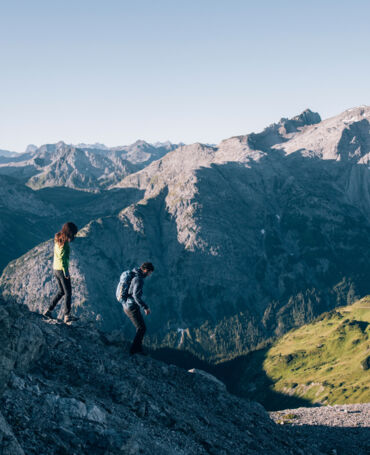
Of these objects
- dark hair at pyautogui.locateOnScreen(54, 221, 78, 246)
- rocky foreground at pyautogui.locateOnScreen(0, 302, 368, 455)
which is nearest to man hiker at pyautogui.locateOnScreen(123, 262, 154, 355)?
rocky foreground at pyautogui.locateOnScreen(0, 302, 368, 455)

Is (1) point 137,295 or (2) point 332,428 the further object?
(2) point 332,428

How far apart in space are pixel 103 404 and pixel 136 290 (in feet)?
25.8

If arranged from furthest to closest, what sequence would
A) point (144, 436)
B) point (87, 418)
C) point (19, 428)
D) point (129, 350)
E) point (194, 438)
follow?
point (129, 350) < point (194, 438) < point (144, 436) < point (87, 418) < point (19, 428)

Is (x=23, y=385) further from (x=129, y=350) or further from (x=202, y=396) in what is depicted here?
(x=202, y=396)

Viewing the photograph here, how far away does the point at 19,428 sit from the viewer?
14805 mm

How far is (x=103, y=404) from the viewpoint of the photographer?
20438 mm

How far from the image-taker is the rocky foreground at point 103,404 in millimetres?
15875

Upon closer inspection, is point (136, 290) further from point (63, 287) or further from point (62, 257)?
point (63, 287)

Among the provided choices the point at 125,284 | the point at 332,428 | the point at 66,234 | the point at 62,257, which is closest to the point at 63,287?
the point at 62,257

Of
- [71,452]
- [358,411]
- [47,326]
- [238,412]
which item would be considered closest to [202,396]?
[238,412]

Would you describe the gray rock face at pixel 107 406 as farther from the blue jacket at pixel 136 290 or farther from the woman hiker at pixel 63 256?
the blue jacket at pixel 136 290

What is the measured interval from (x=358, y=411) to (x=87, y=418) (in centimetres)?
5950

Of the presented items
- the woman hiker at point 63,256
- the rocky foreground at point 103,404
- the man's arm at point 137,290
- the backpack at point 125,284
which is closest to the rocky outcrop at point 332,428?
the rocky foreground at point 103,404

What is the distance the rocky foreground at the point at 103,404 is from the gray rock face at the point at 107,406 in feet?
0.17
